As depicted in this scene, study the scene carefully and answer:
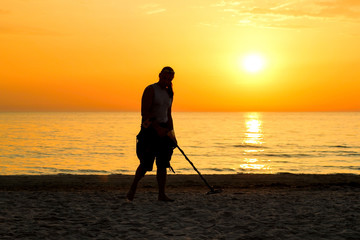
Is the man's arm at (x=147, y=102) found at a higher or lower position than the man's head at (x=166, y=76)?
lower

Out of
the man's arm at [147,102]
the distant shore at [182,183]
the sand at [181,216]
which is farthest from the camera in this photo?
the distant shore at [182,183]

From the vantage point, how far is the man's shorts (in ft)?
25.7

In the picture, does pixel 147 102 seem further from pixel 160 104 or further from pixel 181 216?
pixel 181 216

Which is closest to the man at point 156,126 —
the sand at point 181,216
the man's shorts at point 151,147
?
the man's shorts at point 151,147

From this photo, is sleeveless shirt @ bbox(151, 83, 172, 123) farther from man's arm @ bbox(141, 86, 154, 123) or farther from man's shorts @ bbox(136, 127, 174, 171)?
man's shorts @ bbox(136, 127, 174, 171)

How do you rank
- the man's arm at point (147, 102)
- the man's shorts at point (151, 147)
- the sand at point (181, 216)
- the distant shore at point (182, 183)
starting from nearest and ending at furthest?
1. the sand at point (181, 216)
2. the man's arm at point (147, 102)
3. the man's shorts at point (151, 147)
4. the distant shore at point (182, 183)

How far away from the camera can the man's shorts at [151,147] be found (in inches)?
308

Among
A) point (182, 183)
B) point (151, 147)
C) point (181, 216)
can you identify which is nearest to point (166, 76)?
point (151, 147)

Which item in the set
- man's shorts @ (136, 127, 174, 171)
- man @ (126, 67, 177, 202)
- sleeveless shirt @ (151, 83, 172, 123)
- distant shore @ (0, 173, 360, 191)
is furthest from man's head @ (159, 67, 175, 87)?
distant shore @ (0, 173, 360, 191)

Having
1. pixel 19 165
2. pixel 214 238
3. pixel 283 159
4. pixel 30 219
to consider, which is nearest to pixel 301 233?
pixel 214 238

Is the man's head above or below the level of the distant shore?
above

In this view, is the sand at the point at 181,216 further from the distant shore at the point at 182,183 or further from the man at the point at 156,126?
the distant shore at the point at 182,183

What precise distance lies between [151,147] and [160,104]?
808 mm

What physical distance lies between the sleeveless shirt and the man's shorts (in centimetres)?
27
